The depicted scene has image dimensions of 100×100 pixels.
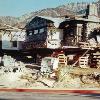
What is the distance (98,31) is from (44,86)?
16.5 meters

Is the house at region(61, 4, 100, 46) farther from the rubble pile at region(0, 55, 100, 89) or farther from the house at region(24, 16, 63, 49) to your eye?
the rubble pile at region(0, 55, 100, 89)

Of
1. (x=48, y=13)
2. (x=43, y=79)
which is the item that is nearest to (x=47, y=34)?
(x=43, y=79)

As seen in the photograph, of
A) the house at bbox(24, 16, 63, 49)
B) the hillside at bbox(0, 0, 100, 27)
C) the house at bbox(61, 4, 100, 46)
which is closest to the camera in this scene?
the house at bbox(24, 16, 63, 49)

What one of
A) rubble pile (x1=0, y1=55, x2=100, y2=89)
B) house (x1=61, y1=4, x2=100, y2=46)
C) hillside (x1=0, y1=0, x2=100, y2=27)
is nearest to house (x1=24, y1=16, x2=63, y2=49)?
house (x1=61, y1=4, x2=100, y2=46)

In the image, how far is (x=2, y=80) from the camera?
3234cm

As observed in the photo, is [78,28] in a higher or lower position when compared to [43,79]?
higher

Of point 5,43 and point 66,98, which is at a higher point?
Answer: point 5,43

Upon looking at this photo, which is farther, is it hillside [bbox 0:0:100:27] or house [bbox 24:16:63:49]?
hillside [bbox 0:0:100:27]

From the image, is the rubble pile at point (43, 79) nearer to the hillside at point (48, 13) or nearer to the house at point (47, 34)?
the house at point (47, 34)

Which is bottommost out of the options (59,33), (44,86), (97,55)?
(44,86)

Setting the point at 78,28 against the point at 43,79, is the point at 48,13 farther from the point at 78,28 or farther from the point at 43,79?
the point at 43,79

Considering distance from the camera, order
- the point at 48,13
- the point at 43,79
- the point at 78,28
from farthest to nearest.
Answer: the point at 48,13 → the point at 78,28 → the point at 43,79

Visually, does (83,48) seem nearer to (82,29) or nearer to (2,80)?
(82,29)

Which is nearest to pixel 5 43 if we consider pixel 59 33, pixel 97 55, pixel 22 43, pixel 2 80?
pixel 22 43
